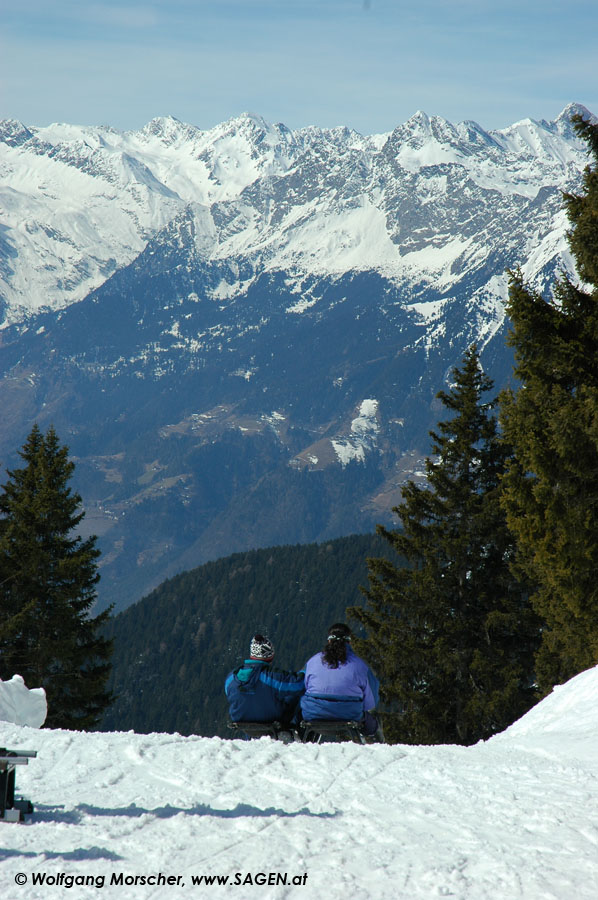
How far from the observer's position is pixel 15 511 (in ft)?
82.5

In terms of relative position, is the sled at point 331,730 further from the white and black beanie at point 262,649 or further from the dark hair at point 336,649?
the white and black beanie at point 262,649

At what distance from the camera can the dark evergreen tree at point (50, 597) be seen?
23.9 meters

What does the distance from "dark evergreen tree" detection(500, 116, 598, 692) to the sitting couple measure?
4846mm

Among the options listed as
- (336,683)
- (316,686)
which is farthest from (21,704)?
(336,683)

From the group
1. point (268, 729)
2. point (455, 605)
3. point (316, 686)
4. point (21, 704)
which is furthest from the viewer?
point (455, 605)

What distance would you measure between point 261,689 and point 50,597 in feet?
53.7

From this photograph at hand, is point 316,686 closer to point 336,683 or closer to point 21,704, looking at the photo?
point 336,683

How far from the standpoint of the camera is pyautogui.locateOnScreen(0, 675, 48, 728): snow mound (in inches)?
458

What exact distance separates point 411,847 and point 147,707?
175 meters

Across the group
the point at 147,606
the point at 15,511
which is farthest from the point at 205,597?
the point at 15,511

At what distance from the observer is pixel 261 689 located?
9.97 m

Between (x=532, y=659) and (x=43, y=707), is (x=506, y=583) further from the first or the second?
(x=43, y=707)

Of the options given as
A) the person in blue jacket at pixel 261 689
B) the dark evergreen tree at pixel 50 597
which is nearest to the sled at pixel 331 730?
the person in blue jacket at pixel 261 689


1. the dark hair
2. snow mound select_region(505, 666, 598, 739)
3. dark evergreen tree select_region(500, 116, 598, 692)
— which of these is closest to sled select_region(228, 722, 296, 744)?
the dark hair
